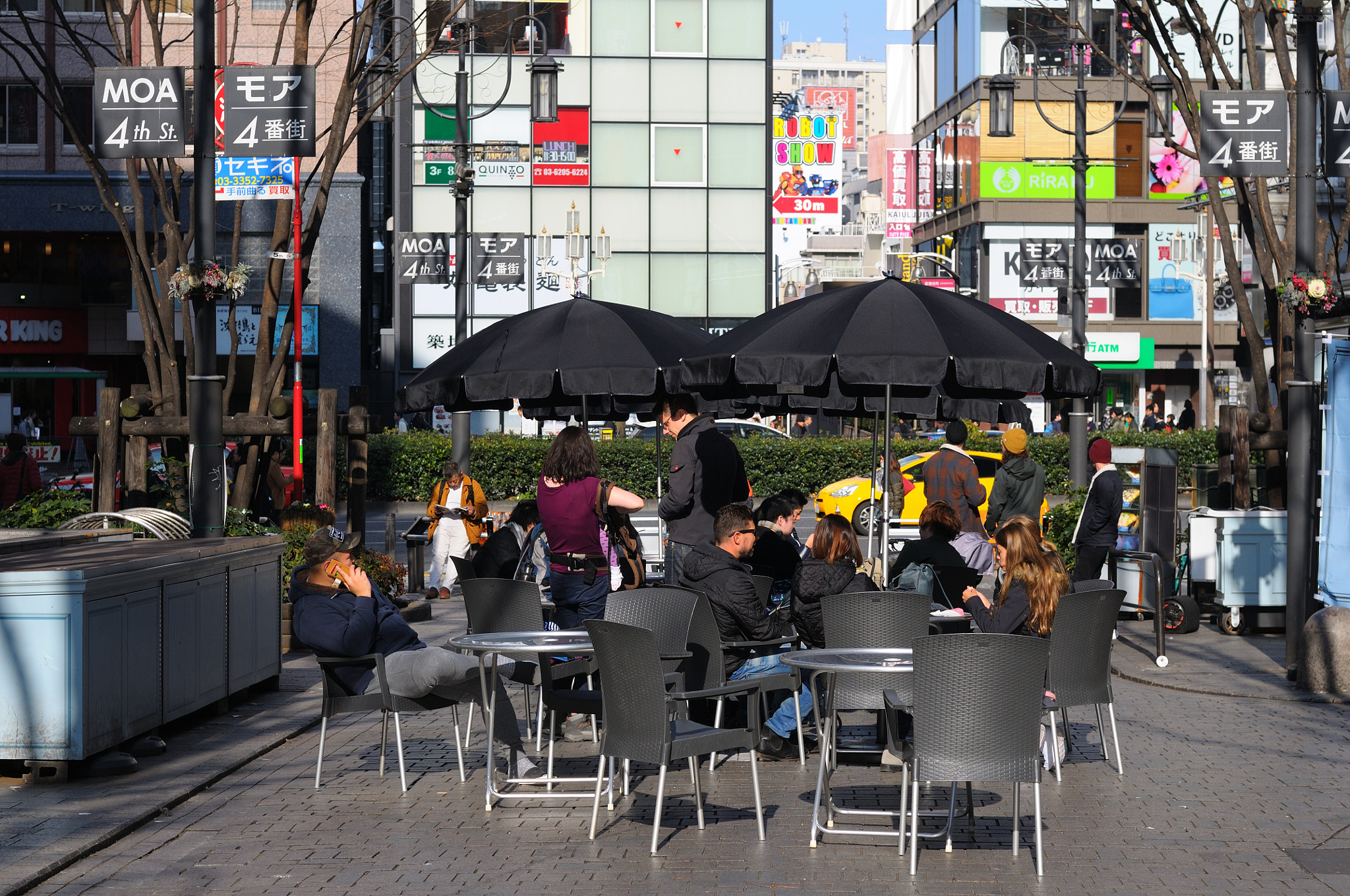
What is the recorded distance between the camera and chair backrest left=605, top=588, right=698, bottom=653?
26.5ft

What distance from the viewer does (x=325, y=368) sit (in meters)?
39.4

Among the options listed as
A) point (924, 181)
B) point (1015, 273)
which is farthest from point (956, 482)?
point (924, 181)

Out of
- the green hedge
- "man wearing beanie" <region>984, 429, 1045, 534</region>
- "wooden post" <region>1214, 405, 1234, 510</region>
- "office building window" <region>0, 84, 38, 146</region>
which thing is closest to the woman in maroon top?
"man wearing beanie" <region>984, 429, 1045, 534</region>

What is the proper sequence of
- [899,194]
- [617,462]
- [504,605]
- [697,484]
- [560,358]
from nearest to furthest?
[504,605], [697,484], [560,358], [617,462], [899,194]

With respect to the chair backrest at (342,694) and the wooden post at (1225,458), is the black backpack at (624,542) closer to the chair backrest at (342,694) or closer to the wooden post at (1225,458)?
the chair backrest at (342,694)

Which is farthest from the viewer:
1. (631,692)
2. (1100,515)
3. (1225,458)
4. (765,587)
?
(1225,458)

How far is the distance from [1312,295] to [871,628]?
16.8 feet

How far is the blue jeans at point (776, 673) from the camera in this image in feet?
26.7

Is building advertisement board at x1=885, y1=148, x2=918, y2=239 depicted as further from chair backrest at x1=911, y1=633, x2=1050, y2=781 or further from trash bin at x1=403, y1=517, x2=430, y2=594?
chair backrest at x1=911, y1=633, x2=1050, y2=781

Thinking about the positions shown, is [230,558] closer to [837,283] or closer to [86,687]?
[86,687]

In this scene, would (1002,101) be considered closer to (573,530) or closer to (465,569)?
(465,569)

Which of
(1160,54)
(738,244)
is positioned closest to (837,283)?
(738,244)

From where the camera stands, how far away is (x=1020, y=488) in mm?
14109

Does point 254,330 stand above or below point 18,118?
below
